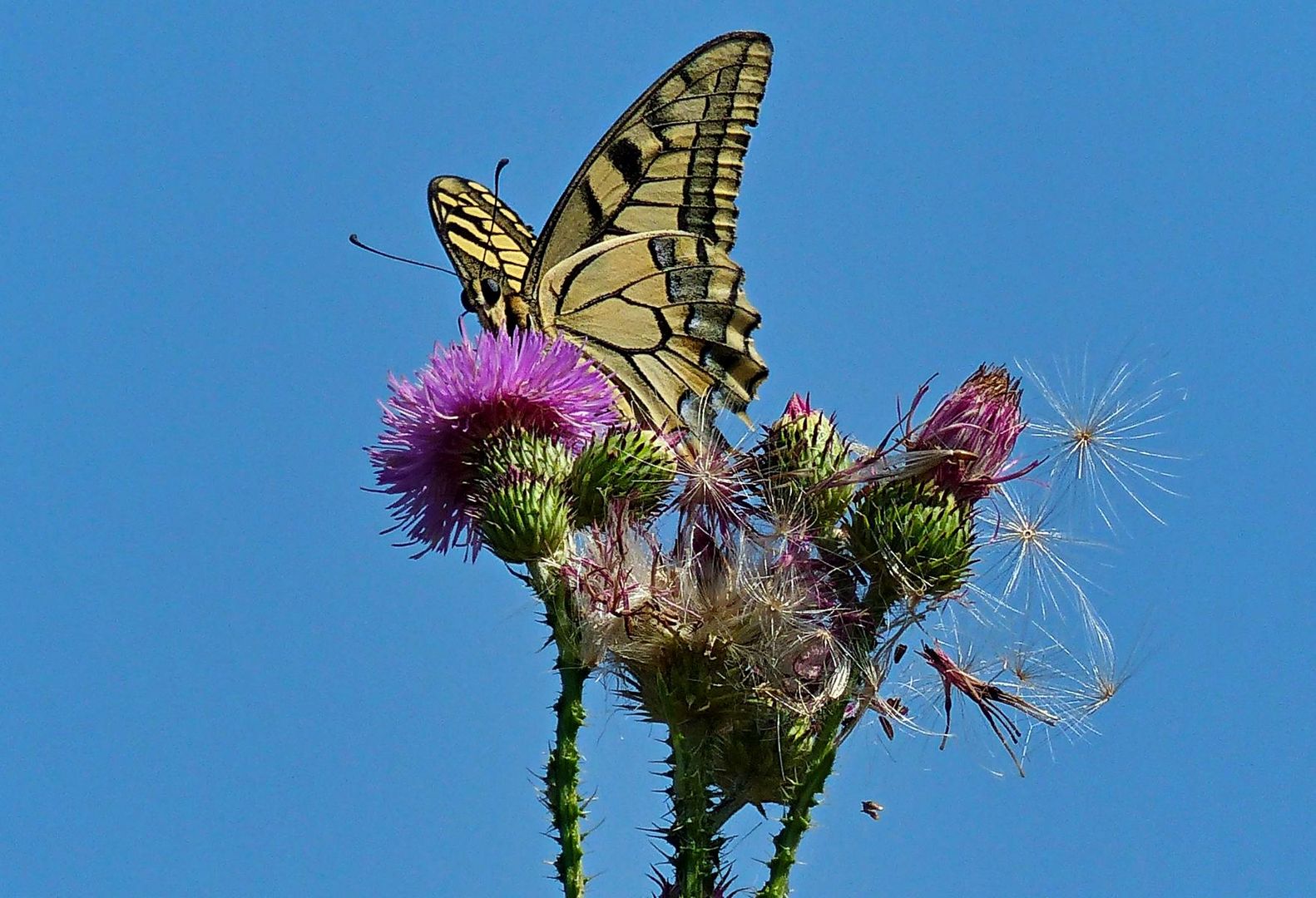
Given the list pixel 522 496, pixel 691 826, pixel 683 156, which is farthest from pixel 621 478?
pixel 683 156

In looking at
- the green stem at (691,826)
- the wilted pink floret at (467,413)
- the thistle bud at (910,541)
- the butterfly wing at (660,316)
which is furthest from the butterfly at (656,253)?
the green stem at (691,826)

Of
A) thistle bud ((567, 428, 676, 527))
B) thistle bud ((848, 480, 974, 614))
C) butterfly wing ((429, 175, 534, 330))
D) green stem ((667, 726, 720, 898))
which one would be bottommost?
green stem ((667, 726, 720, 898))

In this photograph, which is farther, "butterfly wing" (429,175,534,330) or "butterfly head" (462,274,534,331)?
"butterfly wing" (429,175,534,330)

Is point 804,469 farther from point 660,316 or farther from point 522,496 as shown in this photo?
point 660,316

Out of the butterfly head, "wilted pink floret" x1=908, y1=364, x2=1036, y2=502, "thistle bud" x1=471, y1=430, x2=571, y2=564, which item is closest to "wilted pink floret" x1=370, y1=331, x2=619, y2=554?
"thistle bud" x1=471, y1=430, x2=571, y2=564

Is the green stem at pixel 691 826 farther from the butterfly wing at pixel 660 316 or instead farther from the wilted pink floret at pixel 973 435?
the butterfly wing at pixel 660 316

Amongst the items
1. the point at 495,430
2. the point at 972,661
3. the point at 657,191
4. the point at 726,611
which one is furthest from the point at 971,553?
the point at 657,191

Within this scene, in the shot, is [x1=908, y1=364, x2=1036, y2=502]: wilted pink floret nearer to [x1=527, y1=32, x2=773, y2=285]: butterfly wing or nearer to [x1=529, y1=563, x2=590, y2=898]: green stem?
[x1=529, y1=563, x2=590, y2=898]: green stem
